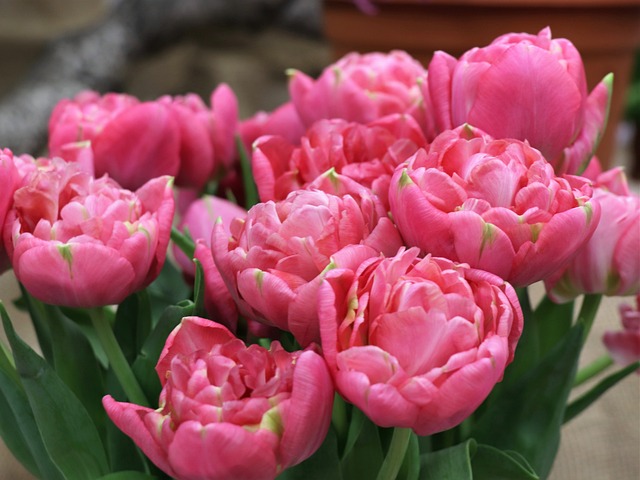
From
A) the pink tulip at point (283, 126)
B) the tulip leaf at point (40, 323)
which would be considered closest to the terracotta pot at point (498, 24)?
the pink tulip at point (283, 126)

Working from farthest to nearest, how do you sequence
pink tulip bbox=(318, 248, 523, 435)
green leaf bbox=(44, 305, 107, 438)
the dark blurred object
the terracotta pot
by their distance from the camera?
the dark blurred object, the terracotta pot, green leaf bbox=(44, 305, 107, 438), pink tulip bbox=(318, 248, 523, 435)

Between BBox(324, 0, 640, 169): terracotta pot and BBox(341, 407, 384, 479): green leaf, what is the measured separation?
59cm

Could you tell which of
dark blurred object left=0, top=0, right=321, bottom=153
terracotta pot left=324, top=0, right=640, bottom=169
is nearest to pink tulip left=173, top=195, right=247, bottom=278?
terracotta pot left=324, top=0, right=640, bottom=169

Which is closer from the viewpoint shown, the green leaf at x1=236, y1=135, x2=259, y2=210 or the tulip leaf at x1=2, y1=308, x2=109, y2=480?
the tulip leaf at x1=2, y1=308, x2=109, y2=480

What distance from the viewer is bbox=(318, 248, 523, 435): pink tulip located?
197mm

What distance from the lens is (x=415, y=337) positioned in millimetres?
202

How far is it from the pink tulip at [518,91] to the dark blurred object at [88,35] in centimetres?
91

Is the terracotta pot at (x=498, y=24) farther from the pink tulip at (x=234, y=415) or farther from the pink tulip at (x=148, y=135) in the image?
the pink tulip at (x=234, y=415)

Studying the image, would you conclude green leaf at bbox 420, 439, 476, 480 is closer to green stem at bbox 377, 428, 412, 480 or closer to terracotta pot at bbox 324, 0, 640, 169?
green stem at bbox 377, 428, 412, 480

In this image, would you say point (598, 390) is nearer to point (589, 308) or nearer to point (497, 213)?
point (589, 308)

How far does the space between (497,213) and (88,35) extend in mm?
1209

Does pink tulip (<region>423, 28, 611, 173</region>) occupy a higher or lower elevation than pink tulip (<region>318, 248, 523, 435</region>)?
higher

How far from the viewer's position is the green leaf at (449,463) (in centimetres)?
25

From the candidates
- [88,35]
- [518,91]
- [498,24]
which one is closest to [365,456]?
[518,91]
